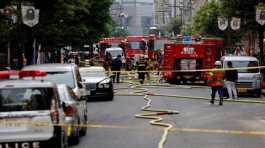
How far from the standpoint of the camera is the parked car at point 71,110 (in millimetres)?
14961

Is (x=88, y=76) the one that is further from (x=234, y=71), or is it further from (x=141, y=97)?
(x=234, y=71)

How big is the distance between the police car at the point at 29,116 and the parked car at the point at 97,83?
16942 millimetres

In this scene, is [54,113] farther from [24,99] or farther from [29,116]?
[24,99]

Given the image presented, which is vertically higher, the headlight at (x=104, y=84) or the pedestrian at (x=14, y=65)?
the pedestrian at (x=14, y=65)

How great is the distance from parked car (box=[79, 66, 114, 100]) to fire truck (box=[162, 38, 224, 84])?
13.1 metres

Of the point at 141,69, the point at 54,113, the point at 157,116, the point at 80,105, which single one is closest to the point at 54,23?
the point at 141,69

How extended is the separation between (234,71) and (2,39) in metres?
13.6

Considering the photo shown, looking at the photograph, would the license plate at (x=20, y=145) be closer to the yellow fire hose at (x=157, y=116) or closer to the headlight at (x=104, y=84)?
the yellow fire hose at (x=157, y=116)

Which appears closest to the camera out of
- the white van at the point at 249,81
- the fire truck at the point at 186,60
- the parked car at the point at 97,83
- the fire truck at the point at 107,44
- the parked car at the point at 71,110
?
the parked car at the point at 71,110

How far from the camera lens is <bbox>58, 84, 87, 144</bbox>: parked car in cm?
1496

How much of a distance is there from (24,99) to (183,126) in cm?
758

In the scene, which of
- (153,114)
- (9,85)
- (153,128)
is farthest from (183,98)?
(9,85)

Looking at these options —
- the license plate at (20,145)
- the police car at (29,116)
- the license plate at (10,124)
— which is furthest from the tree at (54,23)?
the license plate at (20,145)

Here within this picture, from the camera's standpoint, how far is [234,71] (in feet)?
97.7
